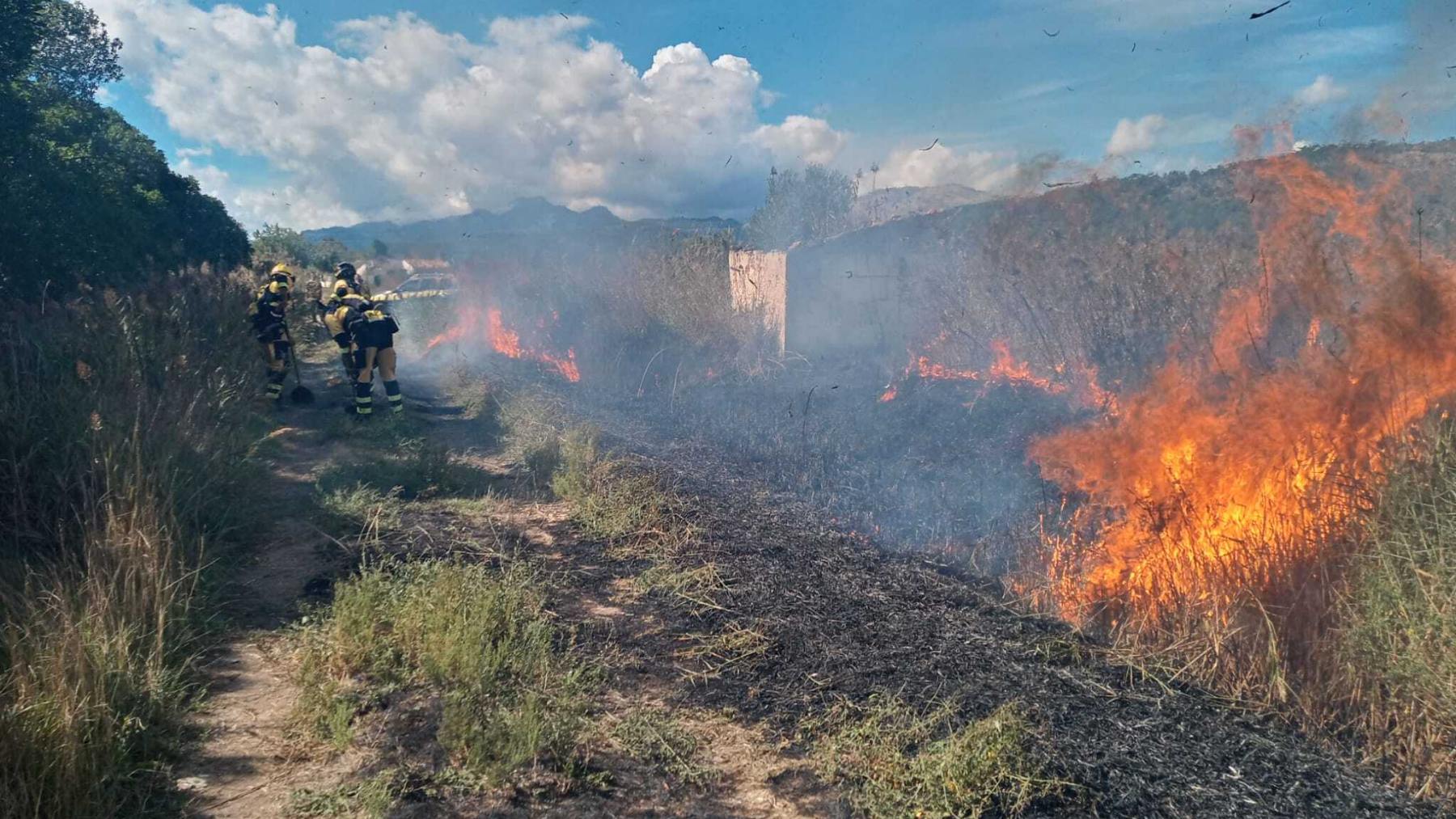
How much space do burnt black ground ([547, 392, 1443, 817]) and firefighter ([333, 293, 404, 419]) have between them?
568cm

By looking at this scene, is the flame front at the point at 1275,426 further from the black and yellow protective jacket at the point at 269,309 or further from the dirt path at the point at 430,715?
the black and yellow protective jacket at the point at 269,309

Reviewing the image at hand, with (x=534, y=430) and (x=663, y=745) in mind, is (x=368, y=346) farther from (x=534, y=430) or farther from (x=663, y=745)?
(x=663, y=745)

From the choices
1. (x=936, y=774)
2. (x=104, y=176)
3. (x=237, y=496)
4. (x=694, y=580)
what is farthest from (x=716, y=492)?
(x=104, y=176)

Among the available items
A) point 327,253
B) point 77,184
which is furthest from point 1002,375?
point 327,253

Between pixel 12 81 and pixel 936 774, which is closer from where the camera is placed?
pixel 936 774

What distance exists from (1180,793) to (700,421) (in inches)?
330

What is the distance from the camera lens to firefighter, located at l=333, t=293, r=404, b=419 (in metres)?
9.64

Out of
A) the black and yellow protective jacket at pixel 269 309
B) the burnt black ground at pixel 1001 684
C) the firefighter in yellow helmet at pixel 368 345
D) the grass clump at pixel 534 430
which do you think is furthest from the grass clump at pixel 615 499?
the black and yellow protective jacket at pixel 269 309

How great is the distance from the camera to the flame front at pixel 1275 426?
402 centimetres

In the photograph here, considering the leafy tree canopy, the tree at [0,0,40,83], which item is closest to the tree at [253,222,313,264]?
the leafy tree canopy

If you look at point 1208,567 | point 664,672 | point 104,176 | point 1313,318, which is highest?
point 104,176

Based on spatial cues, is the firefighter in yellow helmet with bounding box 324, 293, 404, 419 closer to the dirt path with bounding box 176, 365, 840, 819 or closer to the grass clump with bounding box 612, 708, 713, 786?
the dirt path with bounding box 176, 365, 840, 819

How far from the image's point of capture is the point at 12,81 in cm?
975

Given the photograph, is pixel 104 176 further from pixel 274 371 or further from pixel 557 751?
pixel 557 751
